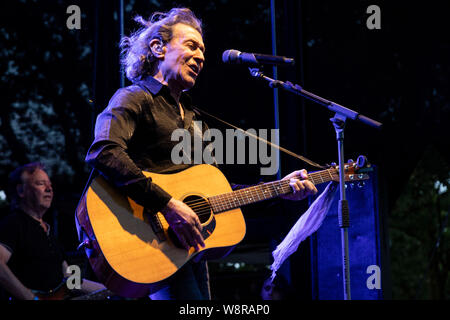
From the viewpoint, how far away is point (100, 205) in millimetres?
2311

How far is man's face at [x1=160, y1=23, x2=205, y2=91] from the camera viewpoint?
2.77 meters

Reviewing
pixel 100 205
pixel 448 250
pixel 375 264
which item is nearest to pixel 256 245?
pixel 375 264

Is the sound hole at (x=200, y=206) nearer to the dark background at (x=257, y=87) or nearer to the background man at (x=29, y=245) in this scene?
the dark background at (x=257, y=87)

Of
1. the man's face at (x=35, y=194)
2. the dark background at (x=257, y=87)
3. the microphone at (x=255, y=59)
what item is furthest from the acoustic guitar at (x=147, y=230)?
the man's face at (x=35, y=194)

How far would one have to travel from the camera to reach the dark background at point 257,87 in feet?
13.0

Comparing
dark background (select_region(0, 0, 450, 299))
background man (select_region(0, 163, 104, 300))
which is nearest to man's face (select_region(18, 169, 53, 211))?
background man (select_region(0, 163, 104, 300))

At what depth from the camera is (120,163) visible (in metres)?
2.31

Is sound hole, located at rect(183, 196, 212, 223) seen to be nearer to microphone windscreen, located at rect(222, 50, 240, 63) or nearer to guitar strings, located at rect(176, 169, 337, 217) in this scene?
guitar strings, located at rect(176, 169, 337, 217)

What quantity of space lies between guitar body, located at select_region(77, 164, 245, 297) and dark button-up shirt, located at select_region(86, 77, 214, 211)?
9 cm

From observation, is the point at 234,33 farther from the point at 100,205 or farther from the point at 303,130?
the point at 100,205

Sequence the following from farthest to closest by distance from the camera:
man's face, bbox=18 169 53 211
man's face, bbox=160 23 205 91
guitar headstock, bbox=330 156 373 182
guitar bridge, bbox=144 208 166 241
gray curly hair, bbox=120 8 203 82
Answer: man's face, bbox=18 169 53 211 → guitar headstock, bbox=330 156 373 182 → gray curly hair, bbox=120 8 203 82 → man's face, bbox=160 23 205 91 → guitar bridge, bbox=144 208 166 241

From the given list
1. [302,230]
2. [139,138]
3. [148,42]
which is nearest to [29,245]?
[139,138]

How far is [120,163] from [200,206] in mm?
524

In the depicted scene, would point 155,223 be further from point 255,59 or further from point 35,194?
point 35,194
